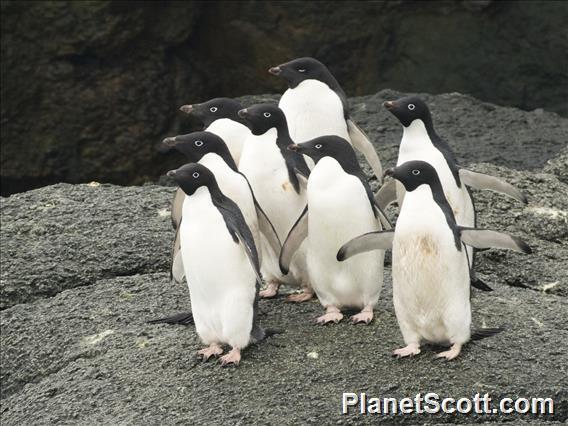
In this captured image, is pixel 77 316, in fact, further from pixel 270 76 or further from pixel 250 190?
pixel 270 76

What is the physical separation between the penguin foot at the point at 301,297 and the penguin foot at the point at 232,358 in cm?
90

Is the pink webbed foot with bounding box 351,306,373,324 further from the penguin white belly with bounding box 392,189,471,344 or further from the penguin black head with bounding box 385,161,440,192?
the penguin black head with bounding box 385,161,440,192

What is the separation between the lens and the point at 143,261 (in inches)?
311

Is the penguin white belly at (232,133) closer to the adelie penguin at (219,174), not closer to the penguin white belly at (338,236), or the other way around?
the adelie penguin at (219,174)

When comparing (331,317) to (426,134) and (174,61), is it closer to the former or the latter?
(426,134)

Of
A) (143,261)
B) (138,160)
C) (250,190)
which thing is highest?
(250,190)

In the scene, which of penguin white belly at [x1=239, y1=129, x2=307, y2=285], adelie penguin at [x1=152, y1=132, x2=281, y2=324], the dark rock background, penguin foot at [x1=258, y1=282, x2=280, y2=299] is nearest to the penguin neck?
penguin white belly at [x1=239, y1=129, x2=307, y2=285]

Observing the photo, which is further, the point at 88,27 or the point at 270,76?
the point at 270,76

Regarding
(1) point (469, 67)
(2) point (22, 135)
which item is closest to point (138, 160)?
(2) point (22, 135)

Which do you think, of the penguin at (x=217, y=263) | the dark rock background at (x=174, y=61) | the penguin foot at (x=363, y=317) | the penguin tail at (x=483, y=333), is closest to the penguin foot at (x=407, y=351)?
the penguin tail at (x=483, y=333)

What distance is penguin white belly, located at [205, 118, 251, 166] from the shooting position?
7.46m

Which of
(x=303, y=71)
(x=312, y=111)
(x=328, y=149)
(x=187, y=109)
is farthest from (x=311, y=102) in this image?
(x=328, y=149)

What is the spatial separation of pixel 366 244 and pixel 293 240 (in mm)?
496

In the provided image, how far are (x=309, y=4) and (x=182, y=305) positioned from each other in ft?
19.6
